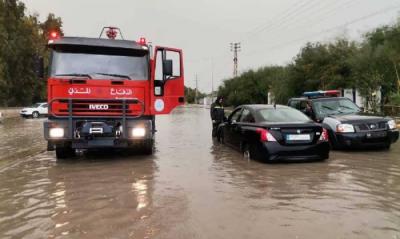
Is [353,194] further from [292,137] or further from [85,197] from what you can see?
[85,197]

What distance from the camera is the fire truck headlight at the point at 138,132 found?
11.4 m

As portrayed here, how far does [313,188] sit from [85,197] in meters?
3.81

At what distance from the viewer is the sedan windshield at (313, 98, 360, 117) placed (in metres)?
14.1

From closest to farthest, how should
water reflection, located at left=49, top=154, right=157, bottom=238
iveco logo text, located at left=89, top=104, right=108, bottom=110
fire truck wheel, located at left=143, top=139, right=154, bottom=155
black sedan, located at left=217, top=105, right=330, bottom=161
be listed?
water reflection, located at left=49, top=154, right=157, bottom=238 → black sedan, located at left=217, top=105, right=330, bottom=161 → iveco logo text, located at left=89, top=104, right=108, bottom=110 → fire truck wheel, located at left=143, top=139, right=154, bottom=155

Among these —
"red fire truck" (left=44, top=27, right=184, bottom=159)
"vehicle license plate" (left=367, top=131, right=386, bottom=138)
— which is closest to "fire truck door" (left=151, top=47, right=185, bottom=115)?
"red fire truck" (left=44, top=27, right=184, bottom=159)

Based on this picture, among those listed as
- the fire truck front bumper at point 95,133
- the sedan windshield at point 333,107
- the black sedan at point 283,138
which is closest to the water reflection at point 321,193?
Result: the black sedan at point 283,138

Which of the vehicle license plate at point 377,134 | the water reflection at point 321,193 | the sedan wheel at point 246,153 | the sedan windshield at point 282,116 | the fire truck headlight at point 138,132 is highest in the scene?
the sedan windshield at point 282,116

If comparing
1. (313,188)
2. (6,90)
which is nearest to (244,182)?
(313,188)

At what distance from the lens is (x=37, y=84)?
7556 centimetres

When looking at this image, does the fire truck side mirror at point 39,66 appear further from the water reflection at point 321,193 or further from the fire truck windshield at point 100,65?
the water reflection at point 321,193

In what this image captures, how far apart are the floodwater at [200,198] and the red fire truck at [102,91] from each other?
76cm

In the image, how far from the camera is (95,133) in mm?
11125

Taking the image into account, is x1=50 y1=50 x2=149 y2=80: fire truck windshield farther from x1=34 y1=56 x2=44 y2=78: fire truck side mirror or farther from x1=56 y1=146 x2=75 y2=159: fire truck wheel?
x1=56 y1=146 x2=75 y2=159: fire truck wheel

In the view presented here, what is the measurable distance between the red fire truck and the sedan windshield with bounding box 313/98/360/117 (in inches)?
198
